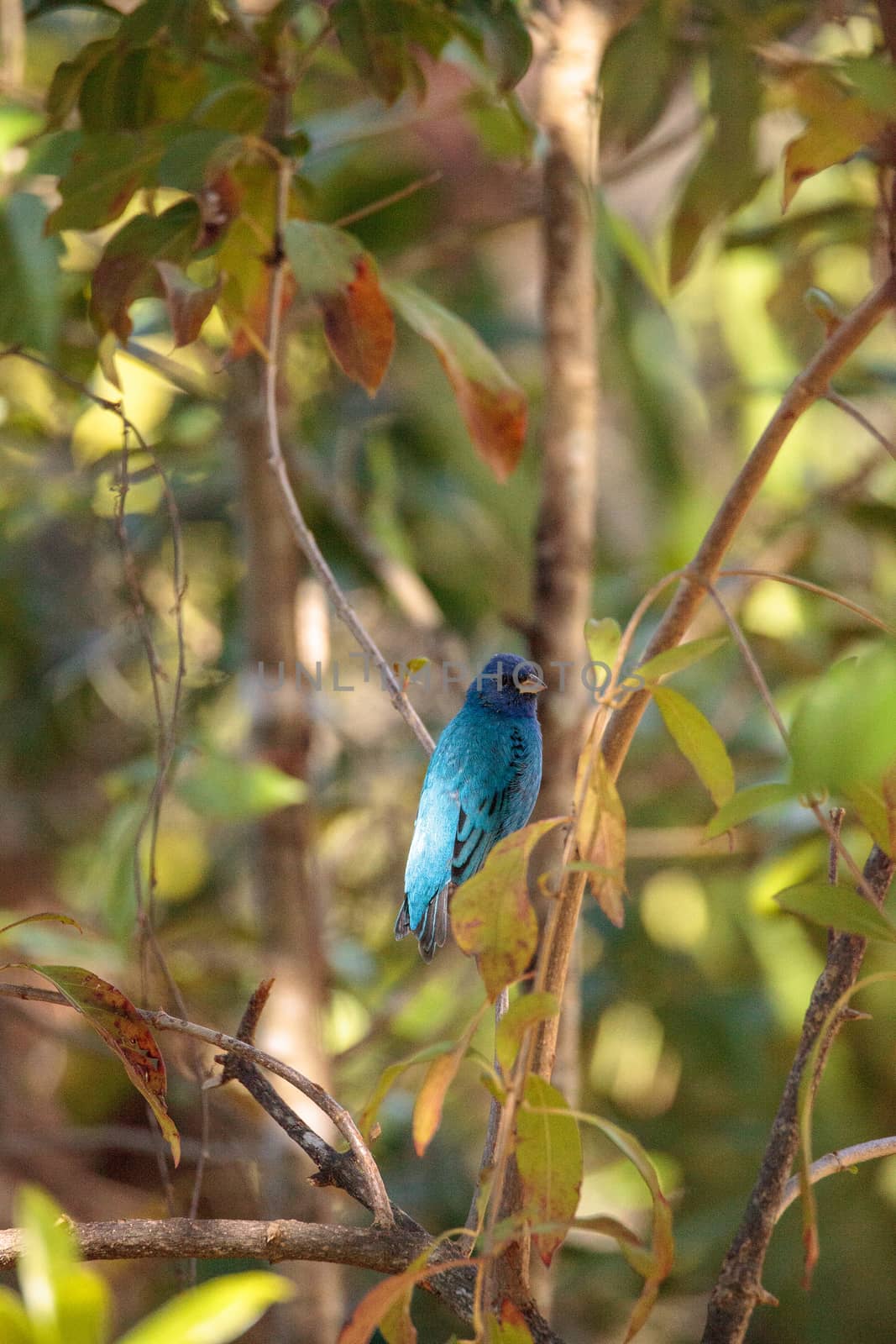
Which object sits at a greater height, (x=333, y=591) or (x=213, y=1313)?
(x=333, y=591)

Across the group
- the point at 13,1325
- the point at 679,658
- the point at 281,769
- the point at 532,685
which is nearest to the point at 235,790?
the point at 281,769

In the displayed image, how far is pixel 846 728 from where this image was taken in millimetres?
622

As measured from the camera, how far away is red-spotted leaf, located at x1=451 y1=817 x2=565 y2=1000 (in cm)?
78

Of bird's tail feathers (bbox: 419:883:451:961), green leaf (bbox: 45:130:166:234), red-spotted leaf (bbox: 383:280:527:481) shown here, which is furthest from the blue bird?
green leaf (bbox: 45:130:166:234)

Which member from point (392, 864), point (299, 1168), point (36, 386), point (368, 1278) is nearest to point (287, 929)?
point (299, 1168)

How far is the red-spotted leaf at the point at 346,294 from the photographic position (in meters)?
1.23

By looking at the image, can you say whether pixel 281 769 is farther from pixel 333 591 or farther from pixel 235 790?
pixel 333 591

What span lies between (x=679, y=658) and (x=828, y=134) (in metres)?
0.61

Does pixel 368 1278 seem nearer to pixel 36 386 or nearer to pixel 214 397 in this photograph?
pixel 214 397

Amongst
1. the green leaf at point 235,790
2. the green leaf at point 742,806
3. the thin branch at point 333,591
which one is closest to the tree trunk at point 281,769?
the green leaf at point 235,790

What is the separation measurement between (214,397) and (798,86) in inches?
47.9

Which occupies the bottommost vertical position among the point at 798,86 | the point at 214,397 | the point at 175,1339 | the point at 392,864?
the point at 175,1339

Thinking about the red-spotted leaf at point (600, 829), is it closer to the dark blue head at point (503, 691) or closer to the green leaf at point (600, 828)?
the green leaf at point (600, 828)

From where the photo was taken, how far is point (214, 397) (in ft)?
7.18
